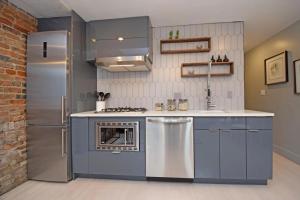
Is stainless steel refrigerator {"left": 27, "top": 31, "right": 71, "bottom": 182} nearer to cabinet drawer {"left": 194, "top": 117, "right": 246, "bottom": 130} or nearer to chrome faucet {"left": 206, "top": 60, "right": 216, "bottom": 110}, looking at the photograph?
cabinet drawer {"left": 194, "top": 117, "right": 246, "bottom": 130}

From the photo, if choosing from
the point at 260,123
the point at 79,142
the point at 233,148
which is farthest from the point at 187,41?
the point at 79,142

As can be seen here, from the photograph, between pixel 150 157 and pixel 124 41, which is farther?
pixel 124 41

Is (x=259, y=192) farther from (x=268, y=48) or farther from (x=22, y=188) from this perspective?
(x=268, y=48)

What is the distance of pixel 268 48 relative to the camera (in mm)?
3869

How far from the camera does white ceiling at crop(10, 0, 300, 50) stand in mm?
2336

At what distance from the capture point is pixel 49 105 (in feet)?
7.84

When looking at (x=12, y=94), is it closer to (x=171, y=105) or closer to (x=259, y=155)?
(x=171, y=105)

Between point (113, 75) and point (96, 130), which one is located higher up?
point (113, 75)

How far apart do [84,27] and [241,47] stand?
8.00ft

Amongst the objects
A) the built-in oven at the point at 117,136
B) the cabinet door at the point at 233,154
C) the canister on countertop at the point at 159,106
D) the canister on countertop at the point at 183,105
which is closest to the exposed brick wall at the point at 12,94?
the built-in oven at the point at 117,136

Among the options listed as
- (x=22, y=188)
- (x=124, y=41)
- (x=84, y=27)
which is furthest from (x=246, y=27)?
(x=22, y=188)

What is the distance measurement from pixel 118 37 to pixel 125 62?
392mm

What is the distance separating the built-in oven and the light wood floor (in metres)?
0.46

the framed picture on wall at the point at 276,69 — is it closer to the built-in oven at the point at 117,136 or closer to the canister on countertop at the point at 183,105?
the canister on countertop at the point at 183,105
